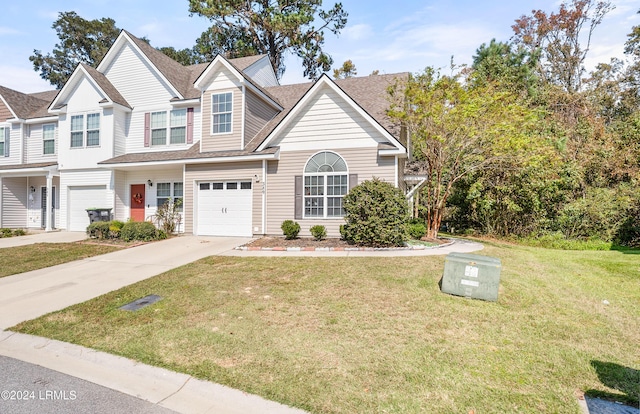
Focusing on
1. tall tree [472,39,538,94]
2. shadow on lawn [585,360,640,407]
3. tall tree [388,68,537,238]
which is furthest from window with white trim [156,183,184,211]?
tall tree [472,39,538,94]

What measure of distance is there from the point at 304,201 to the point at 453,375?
9.31 meters

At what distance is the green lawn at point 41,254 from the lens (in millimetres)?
8258

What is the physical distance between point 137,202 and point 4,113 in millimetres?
10467

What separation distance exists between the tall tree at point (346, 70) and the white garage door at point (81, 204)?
2011 cm

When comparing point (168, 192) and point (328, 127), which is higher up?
point (328, 127)

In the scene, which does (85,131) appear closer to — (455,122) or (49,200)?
(49,200)

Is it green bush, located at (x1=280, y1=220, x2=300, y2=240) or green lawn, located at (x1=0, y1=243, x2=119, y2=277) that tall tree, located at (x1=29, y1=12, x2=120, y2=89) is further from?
green bush, located at (x1=280, y1=220, x2=300, y2=240)

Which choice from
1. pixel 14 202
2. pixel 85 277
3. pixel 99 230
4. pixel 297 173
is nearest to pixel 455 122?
pixel 297 173

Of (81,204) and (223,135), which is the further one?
(81,204)

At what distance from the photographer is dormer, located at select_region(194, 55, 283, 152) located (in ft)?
42.6

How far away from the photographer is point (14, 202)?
55.4ft

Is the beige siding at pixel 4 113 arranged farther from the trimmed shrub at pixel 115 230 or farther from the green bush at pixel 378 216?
the green bush at pixel 378 216

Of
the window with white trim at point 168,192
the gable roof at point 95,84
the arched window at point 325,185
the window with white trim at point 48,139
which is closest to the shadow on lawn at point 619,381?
the arched window at point 325,185

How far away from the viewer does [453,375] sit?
3238mm
